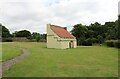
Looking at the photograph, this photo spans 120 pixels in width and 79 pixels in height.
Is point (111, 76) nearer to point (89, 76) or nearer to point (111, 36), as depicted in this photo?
point (89, 76)

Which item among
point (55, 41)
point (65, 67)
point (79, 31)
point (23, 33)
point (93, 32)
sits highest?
point (23, 33)

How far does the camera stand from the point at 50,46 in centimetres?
4469

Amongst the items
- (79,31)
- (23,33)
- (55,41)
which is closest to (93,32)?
(79,31)

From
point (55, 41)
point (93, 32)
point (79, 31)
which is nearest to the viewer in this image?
point (55, 41)

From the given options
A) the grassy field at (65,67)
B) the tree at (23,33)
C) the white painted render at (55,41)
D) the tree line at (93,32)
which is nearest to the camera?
the grassy field at (65,67)

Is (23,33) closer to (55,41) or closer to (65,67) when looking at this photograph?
(55,41)

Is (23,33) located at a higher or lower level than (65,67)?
higher

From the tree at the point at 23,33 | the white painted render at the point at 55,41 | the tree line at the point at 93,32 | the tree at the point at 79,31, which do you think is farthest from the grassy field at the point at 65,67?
the tree at the point at 23,33

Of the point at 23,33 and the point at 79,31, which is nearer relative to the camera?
the point at 79,31

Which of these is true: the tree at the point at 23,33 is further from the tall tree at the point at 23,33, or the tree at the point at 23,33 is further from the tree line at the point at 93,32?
the tree line at the point at 93,32

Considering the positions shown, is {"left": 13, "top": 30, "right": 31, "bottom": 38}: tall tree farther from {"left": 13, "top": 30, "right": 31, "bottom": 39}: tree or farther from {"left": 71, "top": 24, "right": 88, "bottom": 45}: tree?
{"left": 71, "top": 24, "right": 88, "bottom": 45}: tree

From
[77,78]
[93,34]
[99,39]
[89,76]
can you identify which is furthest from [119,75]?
[93,34]

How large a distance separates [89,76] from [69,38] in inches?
1495

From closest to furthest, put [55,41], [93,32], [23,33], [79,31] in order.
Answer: [55,41]
[79,31]
[93,32]
[23,33]
